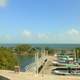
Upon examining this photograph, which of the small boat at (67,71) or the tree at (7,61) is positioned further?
the tree at (7,61)

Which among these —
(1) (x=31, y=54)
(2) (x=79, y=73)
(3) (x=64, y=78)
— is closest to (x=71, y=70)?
(2) (x=79, y=73)

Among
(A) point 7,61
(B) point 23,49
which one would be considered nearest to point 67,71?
(A) point 7,61

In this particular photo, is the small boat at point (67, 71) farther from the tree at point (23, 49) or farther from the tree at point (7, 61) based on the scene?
the tree at point (23, 49)

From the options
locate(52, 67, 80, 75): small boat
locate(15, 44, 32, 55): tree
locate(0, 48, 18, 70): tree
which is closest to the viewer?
locate(52, 67, 80, 75): small boat

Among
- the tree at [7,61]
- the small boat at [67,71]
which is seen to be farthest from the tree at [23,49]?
the small boat at [67,71]

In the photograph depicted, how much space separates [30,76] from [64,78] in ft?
9.64

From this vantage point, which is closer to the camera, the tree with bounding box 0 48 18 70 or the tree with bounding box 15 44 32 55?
the tree with bounding box 0 48 18 70

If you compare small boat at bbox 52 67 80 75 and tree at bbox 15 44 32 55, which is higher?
tree at bbox 15 44 32 55

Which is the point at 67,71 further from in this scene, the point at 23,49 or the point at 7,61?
the point at 23,49

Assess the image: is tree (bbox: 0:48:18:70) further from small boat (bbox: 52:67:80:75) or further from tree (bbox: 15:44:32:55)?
tree (bbox: 15:44:32:55)

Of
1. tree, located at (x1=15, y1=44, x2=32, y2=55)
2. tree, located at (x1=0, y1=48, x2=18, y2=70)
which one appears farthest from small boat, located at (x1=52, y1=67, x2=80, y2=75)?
tree, located at (x1=15, y1=44, x2=32, y2=55)

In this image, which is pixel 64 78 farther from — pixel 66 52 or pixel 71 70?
pixel 66 52

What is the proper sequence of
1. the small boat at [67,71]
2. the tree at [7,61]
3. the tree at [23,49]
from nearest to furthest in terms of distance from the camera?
1. the small boat at [67,71]
2. the tree at [7,61]
3. the tree at [23,49]

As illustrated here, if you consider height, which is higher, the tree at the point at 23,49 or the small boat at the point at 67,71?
the tree at the point at 23,49
